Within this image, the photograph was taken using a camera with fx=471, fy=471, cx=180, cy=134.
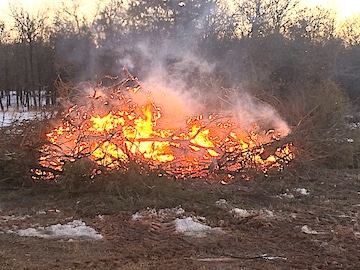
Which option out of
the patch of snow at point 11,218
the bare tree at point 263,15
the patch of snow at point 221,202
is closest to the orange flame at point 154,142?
the patch of snow at point 221,202

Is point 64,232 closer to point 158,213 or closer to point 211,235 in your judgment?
point 158,213

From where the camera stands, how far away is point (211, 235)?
17.5 ft

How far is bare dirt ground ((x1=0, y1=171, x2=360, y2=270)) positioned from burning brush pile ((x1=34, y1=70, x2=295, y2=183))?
0.57 meters

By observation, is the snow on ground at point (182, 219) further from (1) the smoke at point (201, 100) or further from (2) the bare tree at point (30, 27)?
(2) the bare tree at point (30, 27)

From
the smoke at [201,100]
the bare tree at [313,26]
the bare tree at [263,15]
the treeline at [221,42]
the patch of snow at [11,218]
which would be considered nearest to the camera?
the patch of snow at [11,218]

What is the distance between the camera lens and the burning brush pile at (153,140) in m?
7.48

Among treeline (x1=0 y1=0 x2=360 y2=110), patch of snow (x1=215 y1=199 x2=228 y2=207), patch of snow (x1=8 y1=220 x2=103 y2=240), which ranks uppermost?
treeline (x1=0 y1=0 x2=360 y2=110)

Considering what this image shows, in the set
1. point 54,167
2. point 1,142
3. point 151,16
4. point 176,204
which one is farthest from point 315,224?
point 151,16

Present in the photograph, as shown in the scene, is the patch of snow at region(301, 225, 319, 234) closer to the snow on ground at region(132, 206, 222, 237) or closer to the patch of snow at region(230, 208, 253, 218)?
the patch of snow at region(230, 208, 253, 218)

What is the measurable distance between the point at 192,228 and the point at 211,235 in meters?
0.31

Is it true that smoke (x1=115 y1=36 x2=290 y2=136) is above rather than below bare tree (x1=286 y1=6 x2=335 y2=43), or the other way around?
below

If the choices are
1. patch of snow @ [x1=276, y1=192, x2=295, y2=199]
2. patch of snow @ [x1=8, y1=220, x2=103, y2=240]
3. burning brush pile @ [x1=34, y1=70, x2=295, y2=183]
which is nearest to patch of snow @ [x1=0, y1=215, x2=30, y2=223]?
patch of snow @ [x1=8, y1=220, x2=103, y2=240]

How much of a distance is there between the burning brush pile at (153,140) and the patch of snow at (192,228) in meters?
1.25

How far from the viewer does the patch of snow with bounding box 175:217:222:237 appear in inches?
213
